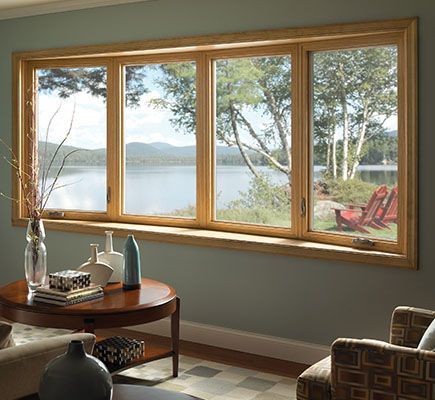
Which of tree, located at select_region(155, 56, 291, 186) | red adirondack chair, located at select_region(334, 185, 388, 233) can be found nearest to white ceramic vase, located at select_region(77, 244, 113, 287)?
tree, located at select_region(155, 56, 291, 186)

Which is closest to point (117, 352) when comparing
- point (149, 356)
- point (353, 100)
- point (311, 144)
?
point (149, 356)

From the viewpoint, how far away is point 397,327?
131 inches

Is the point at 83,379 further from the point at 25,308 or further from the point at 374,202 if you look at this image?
the point at 374,202

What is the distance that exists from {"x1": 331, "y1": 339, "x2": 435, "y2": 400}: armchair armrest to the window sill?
136 centimetres

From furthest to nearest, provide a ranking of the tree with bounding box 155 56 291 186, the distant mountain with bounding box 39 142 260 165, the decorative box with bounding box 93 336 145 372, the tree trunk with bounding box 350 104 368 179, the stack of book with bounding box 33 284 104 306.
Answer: the distant mountain with bounding box 39 142 260 165 → the tree with bounding box 155 56 291 186 → the tree trunk with bounding box 350 104 368 179 → the decorative box with bounding box 93 336 145 372 → the stack of book with bounding box 33 284 104 306

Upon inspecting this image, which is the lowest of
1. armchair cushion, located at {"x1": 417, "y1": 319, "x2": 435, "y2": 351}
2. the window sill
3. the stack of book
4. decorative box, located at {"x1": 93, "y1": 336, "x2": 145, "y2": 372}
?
decorative box, located at {"x1": 93, "y1": 336, "x2": 145, "y2": 372}

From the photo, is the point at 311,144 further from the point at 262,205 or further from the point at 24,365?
the point at 24,365

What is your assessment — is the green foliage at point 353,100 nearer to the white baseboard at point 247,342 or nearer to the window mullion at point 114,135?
the white baseboard at point 247,342

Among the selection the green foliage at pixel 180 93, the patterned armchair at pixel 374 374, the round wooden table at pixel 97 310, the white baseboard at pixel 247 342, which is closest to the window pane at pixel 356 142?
the white baseboard at pixel 247 342

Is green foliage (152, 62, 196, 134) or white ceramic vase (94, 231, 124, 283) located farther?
green foliage (152, 62, 196, 134)

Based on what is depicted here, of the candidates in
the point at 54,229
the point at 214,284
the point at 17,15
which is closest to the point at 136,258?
the point at 214,284

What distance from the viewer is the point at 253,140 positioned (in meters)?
4.93

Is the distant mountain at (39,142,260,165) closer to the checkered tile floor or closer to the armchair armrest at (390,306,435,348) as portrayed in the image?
the checkered tile floor

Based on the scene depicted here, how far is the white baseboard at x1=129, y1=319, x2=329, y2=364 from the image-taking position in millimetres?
4480
